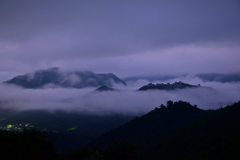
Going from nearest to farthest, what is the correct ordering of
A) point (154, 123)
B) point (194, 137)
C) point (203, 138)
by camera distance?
point (203, 138), point (194, 137), point (154, 123)

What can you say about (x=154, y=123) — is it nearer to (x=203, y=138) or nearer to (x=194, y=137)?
(x=194, y=137)

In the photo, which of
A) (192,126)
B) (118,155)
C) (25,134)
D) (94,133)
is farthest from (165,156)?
(94,133)

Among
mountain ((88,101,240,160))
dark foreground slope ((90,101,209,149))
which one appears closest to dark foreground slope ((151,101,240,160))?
mountain ((88,101,240,160))

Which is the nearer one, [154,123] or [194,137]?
[194,137]

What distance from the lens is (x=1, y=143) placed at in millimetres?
30953

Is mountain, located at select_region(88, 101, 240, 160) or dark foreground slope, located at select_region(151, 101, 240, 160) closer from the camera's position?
mountain, located at select_region(88, 101, 240, 160)

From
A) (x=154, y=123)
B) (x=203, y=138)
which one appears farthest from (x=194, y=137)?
(x=154, y=123)

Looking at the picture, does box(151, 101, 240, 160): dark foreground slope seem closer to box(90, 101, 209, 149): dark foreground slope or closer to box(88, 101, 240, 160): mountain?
box(88, 101, 240, 160): mountain

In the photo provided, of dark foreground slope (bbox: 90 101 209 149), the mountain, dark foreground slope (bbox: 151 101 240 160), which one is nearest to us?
the mountain

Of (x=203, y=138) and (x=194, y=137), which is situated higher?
(x=203, y=138)

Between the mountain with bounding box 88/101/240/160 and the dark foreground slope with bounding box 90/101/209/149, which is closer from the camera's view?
the mountain with bounding box 88/101/240/160

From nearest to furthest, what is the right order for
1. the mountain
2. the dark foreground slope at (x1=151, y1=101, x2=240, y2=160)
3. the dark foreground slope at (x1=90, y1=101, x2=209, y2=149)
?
the mountain, the dark foreground slope at (x1=151, y1=101, x2=240, y2=160), the dark foreground slope at (x1=90, y1=101, x2=209, y2=149)

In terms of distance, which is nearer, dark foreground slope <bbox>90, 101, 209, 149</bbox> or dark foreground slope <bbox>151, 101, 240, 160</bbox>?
dark foreground slope <bbox>151, 101, 240, 160</bbox>

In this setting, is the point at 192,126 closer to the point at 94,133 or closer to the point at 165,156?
the point at 165,156
